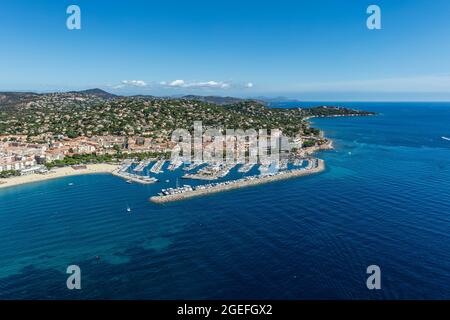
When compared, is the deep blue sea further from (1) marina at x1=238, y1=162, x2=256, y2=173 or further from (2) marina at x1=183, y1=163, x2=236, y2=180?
(1) marina at x1=238, y1=162, x2=256, y2=173

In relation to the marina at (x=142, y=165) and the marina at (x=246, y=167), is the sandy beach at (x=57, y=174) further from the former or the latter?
the marina at (x=246, y=167)

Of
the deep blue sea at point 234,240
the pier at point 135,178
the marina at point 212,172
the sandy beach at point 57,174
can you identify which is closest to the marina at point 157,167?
the pier at point 135,178

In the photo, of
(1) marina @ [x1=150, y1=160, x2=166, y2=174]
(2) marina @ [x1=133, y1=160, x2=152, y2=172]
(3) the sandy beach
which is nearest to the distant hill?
(3) the sandy beach

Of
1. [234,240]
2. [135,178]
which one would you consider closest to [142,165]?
[135,178]

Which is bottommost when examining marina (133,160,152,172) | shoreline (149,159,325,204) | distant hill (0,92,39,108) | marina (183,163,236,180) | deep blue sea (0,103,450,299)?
deep blue sea (0,103,450,299)

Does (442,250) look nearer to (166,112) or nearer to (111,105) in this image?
(166,112)
